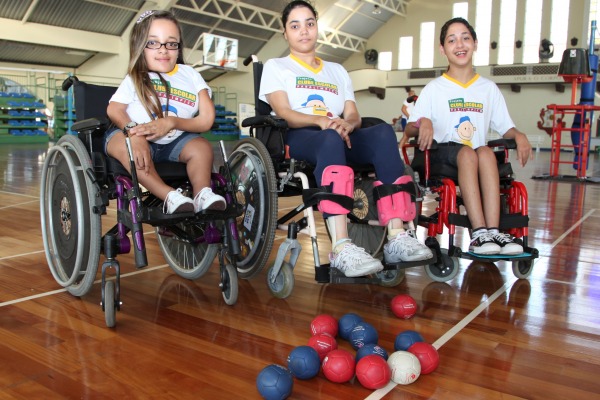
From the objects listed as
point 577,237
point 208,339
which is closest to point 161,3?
point 577,237

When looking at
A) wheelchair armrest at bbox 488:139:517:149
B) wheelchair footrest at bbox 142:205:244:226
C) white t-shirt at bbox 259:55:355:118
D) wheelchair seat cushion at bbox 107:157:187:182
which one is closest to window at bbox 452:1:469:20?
wheelchair armrest at bbox 488:139:517:149

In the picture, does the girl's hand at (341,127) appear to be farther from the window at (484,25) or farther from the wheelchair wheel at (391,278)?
the window at (484,25)

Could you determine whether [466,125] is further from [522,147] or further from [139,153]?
[139,153]

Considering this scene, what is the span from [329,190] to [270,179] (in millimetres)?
239

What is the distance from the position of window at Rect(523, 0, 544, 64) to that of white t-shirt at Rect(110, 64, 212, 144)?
1678cm

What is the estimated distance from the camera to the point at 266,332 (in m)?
1.54

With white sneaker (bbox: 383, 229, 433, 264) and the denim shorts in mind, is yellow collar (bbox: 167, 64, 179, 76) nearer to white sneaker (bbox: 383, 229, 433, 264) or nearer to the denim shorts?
the denim shorts

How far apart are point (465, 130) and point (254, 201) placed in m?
0.93

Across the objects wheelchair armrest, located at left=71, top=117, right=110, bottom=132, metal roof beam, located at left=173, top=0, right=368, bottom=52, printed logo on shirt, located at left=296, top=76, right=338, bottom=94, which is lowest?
wheelchair armrest, located at left=71, top=117, right=110, bottom=132

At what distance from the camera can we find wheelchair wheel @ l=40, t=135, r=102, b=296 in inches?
66.0

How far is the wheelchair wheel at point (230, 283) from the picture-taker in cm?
173

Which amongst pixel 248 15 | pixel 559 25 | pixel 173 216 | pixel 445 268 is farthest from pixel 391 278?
pixel 559 25

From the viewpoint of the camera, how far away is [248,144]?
79.3 inches

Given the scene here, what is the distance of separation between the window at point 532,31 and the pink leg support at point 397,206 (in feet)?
54.7
